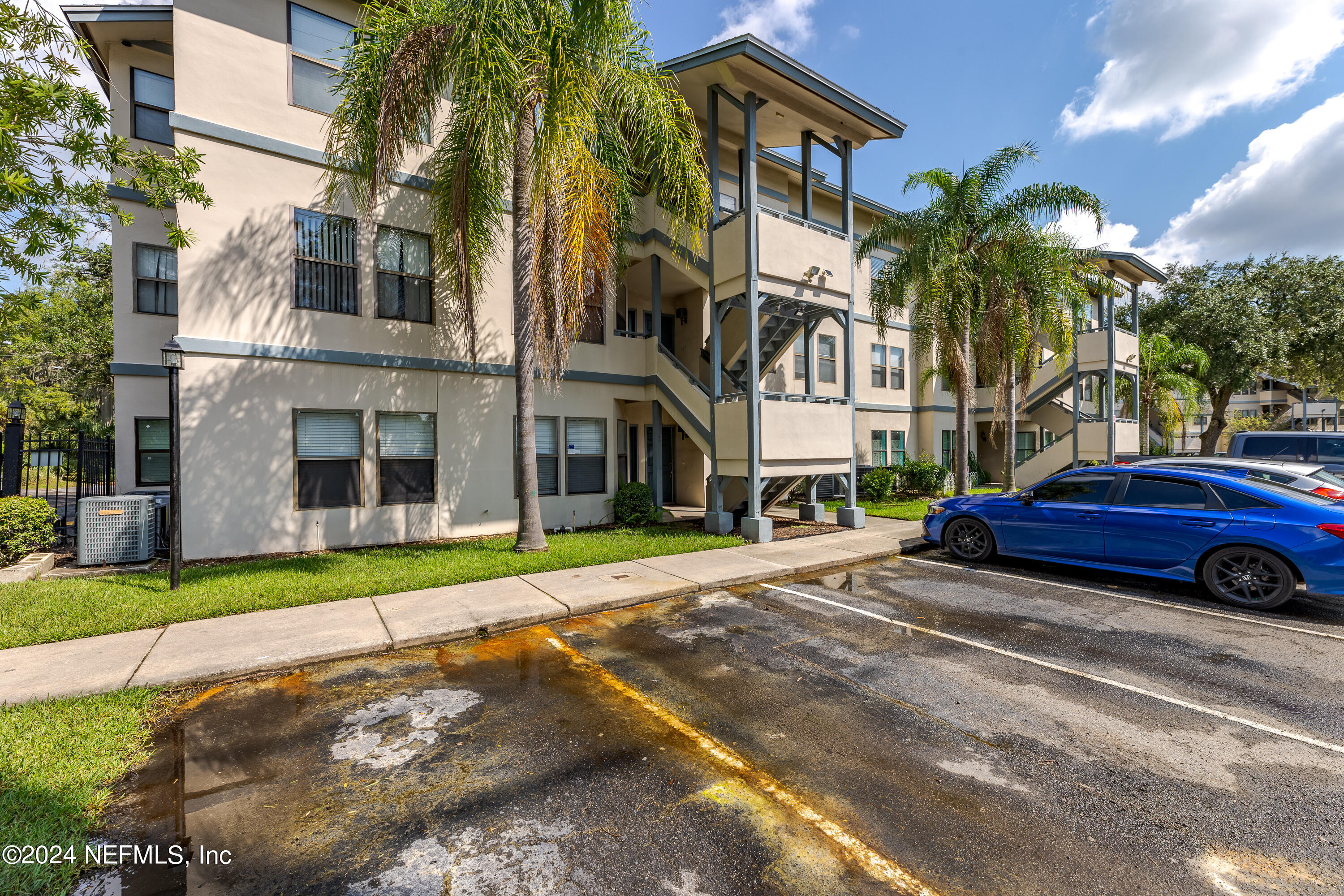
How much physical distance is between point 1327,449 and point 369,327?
72.6 feet

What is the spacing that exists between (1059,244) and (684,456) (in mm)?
12612

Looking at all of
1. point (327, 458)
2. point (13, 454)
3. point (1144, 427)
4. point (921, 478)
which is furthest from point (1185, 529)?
point (1144, 427)

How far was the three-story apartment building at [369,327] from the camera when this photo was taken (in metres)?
9.66

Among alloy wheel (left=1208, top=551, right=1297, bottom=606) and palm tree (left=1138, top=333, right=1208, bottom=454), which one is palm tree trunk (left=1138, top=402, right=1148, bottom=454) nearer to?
palm tree (left=1138, top=333, right=1208, bottom=454)

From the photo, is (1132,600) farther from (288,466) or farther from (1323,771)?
(288,466)

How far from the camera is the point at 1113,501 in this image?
8109 mm

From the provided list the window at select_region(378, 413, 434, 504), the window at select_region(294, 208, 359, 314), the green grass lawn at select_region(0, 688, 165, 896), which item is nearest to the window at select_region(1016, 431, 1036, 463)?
the window at select_region(378, 413, 434, 504)

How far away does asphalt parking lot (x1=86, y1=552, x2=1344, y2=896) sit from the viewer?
279cm

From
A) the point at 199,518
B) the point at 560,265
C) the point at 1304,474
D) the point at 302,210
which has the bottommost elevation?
the point at 199,518

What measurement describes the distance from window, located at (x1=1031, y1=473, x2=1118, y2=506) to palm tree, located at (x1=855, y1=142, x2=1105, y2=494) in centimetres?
748

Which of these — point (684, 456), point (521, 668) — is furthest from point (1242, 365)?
point (521, 668)

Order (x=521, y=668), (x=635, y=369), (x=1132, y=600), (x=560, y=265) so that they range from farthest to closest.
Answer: (x=635, y=369) < (x=560, y=265) < (x=1132, y=600) < (x=521, y=668)

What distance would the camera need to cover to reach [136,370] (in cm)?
1112

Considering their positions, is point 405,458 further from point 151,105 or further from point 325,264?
point 151,105
